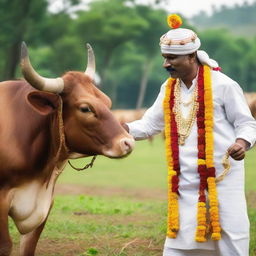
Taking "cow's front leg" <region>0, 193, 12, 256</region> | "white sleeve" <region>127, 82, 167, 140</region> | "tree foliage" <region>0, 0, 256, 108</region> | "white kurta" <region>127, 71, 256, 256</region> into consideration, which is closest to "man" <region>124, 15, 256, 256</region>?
"white kurta" <region>127, 71, 256, 256</region>

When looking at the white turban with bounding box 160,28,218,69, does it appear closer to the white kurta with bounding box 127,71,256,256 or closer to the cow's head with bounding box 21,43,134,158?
the white kurta with bounding box 127,71,256,256

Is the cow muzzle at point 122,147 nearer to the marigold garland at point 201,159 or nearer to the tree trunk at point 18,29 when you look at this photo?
the marigold garland at point 201,159

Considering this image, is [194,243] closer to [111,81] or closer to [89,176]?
[89,176]

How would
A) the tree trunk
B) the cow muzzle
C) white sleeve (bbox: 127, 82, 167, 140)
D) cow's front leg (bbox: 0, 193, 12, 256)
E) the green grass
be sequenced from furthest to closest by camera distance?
the tree trunk → the green grass → white sleeve (bbox: 127, 82, 167, 140) → cow's front leg (bbox: 0, 193, 12, 256) → the cow muzzle

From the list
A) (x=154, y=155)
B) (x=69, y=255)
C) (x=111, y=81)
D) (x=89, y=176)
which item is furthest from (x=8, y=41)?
(x=111, y=81)

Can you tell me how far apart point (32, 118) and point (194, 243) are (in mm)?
1564

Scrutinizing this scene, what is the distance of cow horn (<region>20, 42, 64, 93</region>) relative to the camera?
4.91m

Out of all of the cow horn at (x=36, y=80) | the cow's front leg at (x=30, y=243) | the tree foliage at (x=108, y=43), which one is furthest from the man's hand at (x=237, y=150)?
the tree foliage at (x=108, y=43)

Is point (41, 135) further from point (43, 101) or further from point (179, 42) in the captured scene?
point (179, 42)

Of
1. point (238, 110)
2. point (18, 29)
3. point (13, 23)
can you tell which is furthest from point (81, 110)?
point (13, 23)

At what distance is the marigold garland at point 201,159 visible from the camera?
4.73 m

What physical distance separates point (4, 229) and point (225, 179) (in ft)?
5.52

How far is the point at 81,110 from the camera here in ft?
16.8

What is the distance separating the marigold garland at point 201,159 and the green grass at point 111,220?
5.80 ft
